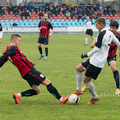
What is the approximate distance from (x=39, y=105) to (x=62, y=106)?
488mm

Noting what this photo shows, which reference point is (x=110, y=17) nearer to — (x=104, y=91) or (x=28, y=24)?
(x=28, y=24)

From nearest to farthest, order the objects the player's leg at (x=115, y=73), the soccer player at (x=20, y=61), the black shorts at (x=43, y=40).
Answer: the soccer player at (x=20, y=61), the player's leg at (x=115, y=73), the black shorts at (x=43, y=40)

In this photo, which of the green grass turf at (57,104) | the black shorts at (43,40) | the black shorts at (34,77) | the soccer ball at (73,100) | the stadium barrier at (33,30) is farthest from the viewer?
the stadium barrier at (33,30)

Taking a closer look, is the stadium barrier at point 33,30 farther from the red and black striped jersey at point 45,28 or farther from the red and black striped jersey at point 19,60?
the red and black striped jersey at point 19,60

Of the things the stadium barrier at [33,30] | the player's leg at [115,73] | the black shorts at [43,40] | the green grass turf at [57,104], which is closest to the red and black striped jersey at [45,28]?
the black shorts at [43,40]

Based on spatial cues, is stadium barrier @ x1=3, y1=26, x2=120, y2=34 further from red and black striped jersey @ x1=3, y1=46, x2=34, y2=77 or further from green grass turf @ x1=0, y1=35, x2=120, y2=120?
red and black striped jersey @ x1=3, y1=46, x2=34, y2=77

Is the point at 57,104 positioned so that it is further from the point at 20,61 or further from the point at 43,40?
the point at 43,40

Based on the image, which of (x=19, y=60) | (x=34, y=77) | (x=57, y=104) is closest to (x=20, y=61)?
(x=19, y=60)

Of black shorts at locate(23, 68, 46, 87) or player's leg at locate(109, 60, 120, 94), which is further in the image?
player's leg at locate(109, 60, 120, 94)

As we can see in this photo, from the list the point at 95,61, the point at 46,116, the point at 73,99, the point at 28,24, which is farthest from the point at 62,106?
the point at 28,24

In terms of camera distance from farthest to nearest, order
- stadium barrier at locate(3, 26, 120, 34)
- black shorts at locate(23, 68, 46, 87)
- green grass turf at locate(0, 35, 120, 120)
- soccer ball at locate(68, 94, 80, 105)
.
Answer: stadium barrier at locate(3, 26, 120, 34) < soccer ball at locate(68, 94, 80, 105) < black shorts at locate(23, 68, 46, 87) < green grass turf at locate(0, 35, 120, 120)

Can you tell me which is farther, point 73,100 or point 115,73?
point 115,73

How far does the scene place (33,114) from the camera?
4742 millimetres

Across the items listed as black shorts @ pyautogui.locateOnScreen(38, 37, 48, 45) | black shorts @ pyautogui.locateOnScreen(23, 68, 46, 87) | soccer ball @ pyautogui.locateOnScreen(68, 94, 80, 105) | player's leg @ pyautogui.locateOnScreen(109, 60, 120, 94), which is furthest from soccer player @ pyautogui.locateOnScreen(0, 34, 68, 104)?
black shorts @ pyautogui.locateOnScreen(38, 37, 48, 45)
